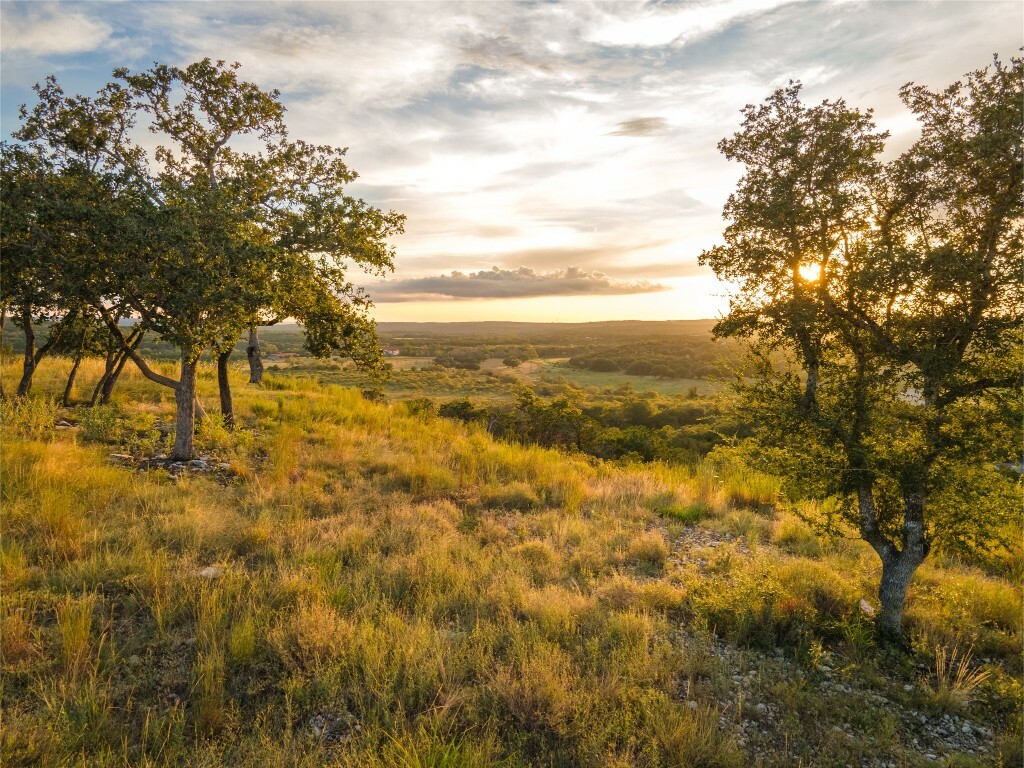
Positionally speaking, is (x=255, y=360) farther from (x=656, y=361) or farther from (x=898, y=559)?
(x=656, y=361)

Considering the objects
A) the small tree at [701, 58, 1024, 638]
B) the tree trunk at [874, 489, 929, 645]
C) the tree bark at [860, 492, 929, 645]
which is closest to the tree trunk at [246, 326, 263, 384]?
the small tree at [701, 58, 1024, 638]

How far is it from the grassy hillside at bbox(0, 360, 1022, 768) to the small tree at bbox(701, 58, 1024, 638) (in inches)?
50.4

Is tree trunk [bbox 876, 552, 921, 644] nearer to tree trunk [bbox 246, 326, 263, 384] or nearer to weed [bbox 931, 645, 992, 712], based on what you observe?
weed [bbox 931, 645, 992, 712]

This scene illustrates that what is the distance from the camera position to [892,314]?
4789mm

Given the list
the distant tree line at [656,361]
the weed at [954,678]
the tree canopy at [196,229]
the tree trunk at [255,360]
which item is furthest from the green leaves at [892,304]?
the distant tree line at [656,361]

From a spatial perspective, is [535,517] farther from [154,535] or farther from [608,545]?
[154,535]

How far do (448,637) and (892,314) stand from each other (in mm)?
5493

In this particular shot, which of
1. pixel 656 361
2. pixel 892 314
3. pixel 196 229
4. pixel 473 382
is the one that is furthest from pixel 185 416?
pixel 656 361

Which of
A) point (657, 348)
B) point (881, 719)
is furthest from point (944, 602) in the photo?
point (657, 348)

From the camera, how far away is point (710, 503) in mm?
10141

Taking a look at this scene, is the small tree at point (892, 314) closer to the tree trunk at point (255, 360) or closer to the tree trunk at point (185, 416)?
the tree trunk at point (185, 416)

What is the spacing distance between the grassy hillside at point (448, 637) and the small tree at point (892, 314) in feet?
4.20

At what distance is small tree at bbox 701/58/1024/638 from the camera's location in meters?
4.29

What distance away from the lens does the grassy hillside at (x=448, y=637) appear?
3.66 meters
